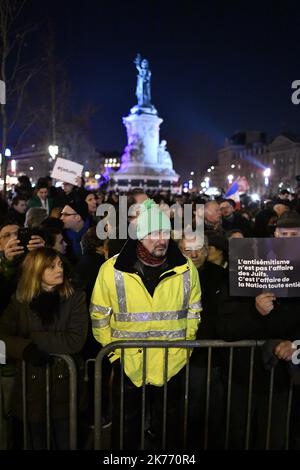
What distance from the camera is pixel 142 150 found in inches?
2181

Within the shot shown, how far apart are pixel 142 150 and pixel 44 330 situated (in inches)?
2076

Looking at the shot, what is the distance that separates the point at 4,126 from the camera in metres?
12.5

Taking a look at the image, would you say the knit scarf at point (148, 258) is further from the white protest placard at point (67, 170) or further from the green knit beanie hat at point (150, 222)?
the white protest placard at point (67, 170)

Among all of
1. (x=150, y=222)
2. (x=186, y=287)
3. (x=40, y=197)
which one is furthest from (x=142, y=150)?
(x=186, y=287)

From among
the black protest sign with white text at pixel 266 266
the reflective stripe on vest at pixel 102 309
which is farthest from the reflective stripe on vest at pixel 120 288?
the black protest sign with white text at pixel 266 266

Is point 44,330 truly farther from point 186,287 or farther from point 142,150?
point 142,150

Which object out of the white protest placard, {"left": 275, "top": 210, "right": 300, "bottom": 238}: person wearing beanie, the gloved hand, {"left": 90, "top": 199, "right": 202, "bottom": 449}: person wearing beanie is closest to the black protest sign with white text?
{"left": 90, "top": 199, "right": 202, "bottom": 449}: person wearing beanie

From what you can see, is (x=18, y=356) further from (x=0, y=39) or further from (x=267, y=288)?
(x=0, y=39)

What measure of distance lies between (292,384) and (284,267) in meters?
1.08

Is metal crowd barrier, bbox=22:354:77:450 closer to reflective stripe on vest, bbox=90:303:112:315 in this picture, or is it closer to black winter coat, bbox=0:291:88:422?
black winter coat, bbox=0:291:88:422

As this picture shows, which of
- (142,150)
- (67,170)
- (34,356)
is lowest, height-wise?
(34,356)

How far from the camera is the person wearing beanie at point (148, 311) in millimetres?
3867

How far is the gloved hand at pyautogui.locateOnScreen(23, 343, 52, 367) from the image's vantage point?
3.54m
